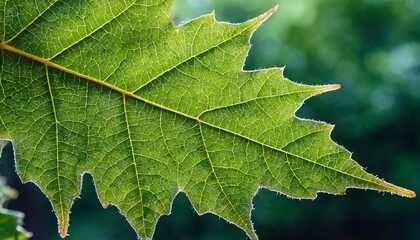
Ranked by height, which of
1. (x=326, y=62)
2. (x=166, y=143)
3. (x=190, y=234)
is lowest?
(x=166, y=143)

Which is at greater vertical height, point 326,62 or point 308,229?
point 326,62

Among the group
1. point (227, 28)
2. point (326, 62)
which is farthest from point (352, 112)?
point (227, 28)

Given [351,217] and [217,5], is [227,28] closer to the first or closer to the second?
[217,5]

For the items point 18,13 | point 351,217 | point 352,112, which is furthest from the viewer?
point 351,217

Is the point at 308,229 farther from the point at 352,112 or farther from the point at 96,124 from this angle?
the point at 96,124

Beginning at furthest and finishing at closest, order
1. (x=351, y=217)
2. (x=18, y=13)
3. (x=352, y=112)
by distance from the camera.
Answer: (x=351, y=217), (x=352, y=112), (x=18, y=13)

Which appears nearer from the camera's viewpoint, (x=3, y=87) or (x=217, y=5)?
(x=3, y=87)
